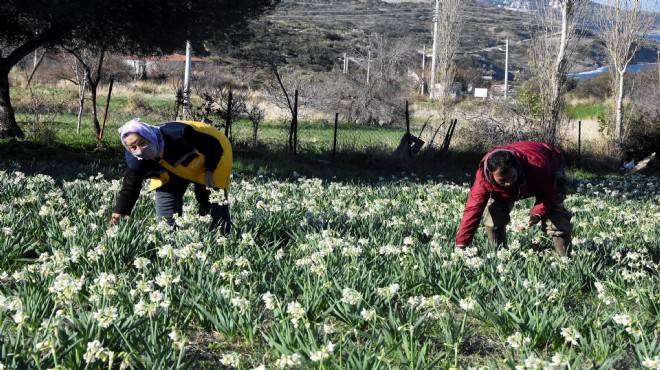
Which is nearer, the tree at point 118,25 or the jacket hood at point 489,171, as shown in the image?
the jacket hood at point 489,171

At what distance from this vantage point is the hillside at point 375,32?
6506 centimetres

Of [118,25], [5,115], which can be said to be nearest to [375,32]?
[118,25]

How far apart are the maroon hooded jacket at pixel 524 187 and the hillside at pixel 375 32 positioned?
4328 cm

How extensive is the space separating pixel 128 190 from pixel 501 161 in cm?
290

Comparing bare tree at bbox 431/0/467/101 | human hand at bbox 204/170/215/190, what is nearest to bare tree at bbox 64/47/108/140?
human hand at bbox 204/170/215/190

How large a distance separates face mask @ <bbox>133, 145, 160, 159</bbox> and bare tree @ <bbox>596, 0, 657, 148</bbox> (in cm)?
2263

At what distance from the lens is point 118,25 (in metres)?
15.5

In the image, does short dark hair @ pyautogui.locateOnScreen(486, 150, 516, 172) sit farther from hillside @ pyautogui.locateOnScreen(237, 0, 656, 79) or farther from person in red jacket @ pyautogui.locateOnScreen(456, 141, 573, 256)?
hillside @ pyautogui.locateOnScreen(237, 0, 656, 79)

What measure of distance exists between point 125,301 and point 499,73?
8570 cm

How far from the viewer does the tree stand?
14.9 meters

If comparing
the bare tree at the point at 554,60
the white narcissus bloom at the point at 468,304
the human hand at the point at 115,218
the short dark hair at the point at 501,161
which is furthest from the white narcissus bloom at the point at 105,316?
the bare tree at the point at 554,60

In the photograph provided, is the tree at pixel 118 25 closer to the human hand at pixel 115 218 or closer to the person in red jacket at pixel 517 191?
the human hand at pixel 115 218

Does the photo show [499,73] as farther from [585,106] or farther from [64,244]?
[64,244]

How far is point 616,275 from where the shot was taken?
5289mm
